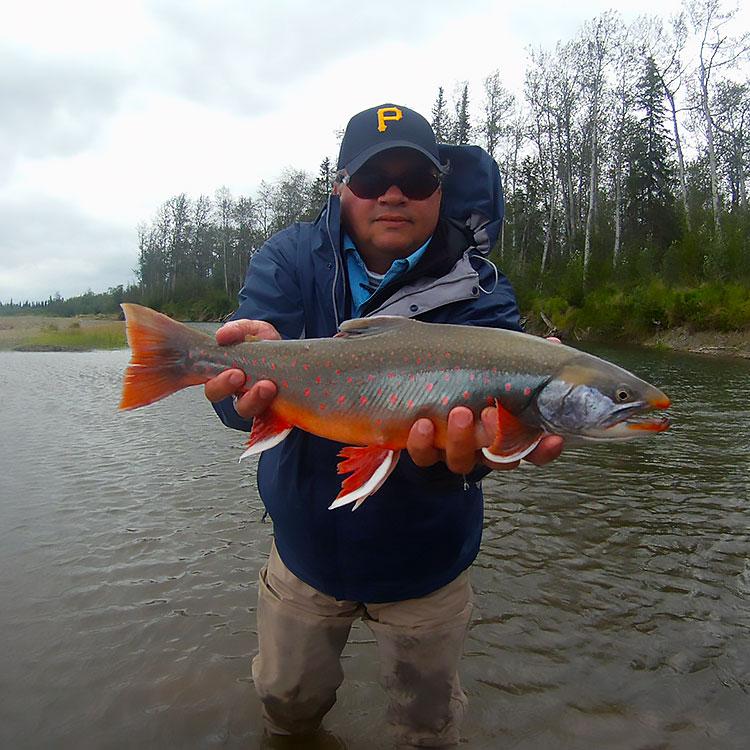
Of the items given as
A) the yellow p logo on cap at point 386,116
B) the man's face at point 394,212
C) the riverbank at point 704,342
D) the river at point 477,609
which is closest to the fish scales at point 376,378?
the man's face at point 394,212

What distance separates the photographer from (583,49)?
36844 mm

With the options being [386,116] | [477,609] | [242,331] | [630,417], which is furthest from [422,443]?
[477,609]

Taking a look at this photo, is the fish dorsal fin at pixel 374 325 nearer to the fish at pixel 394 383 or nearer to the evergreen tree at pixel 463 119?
the fish at pixel 394 383

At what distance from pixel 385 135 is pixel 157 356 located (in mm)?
1594

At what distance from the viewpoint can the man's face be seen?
2988mm

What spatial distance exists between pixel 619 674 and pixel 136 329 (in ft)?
13.2

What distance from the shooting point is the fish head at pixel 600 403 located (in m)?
2.43

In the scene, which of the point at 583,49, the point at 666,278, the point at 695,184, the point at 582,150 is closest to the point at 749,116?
the point at 695,184

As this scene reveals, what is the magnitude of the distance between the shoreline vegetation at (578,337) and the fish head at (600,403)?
2223cm

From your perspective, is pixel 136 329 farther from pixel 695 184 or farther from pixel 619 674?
pixel 695 184

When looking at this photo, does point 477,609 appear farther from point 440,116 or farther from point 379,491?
point 440,116

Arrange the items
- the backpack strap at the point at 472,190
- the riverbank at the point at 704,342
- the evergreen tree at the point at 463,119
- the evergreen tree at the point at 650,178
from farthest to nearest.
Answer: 1. the evergreen tree at the point at 463,119
2. the evergreen tree at the point at 650,178
3. the riverbank at the point at 704,342
4. the backpack strap at the point at 472,190

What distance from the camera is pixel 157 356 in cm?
285

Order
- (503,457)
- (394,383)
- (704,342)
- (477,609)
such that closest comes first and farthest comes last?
(503,457) < (394,383) < (477,609) < (704,342)
